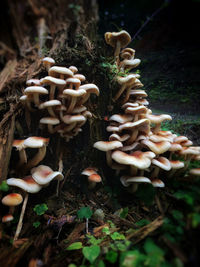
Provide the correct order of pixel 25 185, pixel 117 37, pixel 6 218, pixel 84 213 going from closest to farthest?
1. pixel 6 218
2. pixel 25 185
3. pixel 84 213
4. pixel 117 37

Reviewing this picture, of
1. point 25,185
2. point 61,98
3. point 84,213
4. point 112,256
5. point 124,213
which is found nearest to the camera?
point 112,256

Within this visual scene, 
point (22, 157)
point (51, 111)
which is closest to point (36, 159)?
point (22, 157)

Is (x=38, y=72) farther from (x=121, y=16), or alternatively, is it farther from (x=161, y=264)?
(x=121, y=16)

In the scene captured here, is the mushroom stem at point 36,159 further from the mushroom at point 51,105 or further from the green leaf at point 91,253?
the green leaf at point 91,253

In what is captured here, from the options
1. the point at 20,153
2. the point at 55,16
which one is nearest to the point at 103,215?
the point at 20,153

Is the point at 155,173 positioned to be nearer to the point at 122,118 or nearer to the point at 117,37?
the point at 122,118

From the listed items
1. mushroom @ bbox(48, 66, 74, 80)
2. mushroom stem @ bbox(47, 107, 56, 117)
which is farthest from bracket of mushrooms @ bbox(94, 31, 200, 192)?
mushroom @ bbox(48, 66, 74, 80)

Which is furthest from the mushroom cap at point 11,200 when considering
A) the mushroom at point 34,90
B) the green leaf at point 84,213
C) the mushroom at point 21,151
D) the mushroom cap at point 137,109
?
the mushroom cap at point 137,109
